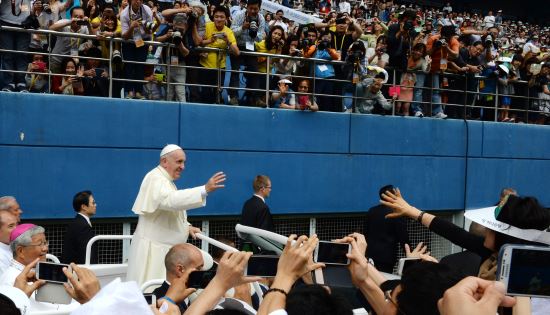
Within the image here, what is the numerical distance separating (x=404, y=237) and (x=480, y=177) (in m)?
5.69

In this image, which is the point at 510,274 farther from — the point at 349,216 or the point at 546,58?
the point at 546,58

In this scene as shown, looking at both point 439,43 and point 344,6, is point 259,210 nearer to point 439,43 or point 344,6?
point 439,43

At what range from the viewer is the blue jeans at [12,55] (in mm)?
11320

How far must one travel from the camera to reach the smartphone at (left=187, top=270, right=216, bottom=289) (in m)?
4.55

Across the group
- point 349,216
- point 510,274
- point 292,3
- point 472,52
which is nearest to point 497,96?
point 472,52

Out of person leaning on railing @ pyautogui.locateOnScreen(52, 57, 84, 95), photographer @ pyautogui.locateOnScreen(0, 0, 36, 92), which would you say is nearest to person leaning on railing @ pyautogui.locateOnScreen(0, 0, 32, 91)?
photographer @ pyautogui.locateOnScreen(0, 0, 36, 92)

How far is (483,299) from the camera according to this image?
2.82 m

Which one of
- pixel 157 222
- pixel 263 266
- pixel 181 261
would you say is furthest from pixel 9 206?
pixel 263 266

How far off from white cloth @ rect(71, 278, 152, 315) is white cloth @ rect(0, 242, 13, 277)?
4.10 m

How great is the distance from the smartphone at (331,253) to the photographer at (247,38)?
8.50 m

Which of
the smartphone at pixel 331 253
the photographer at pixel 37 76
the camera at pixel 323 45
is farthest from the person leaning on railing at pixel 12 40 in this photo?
the smartphone at pixel 331 253

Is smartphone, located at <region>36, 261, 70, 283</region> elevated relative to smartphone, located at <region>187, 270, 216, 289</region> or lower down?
lower down

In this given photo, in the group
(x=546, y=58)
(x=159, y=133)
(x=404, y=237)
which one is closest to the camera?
(x=404, y=237)

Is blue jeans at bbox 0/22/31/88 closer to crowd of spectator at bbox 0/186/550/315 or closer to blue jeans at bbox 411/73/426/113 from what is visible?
crowd of spectator at bbox 0/186/550/315
